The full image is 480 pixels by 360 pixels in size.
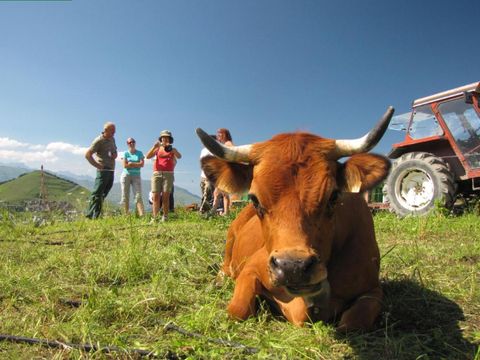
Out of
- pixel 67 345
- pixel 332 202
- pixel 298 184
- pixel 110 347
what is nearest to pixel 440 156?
pixel 332 202

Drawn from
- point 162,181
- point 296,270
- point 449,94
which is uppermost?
point 449,94

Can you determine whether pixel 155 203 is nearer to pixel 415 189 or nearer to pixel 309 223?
pixel 415 189

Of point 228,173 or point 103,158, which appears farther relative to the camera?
point 103,158

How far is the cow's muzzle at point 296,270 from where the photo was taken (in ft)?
6.86

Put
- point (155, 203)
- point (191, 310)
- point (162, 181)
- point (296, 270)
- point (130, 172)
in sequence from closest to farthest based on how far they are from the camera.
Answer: point (296, 270) < point (191, 310) < point (155, 203) < point (162, 181) < point (130, 172)

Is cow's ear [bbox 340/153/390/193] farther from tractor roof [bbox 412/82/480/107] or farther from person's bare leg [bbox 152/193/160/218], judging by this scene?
tractor roof [bbox 412/82/480/107]

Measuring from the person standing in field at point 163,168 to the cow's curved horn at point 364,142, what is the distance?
22.7ft

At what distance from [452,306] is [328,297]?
1.17 metres

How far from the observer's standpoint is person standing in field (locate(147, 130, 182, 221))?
31.0 ft

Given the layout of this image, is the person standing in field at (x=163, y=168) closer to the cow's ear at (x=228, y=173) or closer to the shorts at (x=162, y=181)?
the shorts at (x=162, y=181)

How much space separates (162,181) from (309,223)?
7.53m

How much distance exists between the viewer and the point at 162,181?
959cm

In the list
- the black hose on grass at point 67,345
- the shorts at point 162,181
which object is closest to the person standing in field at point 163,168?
the shorts at point 162,181

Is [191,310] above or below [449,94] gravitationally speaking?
below
